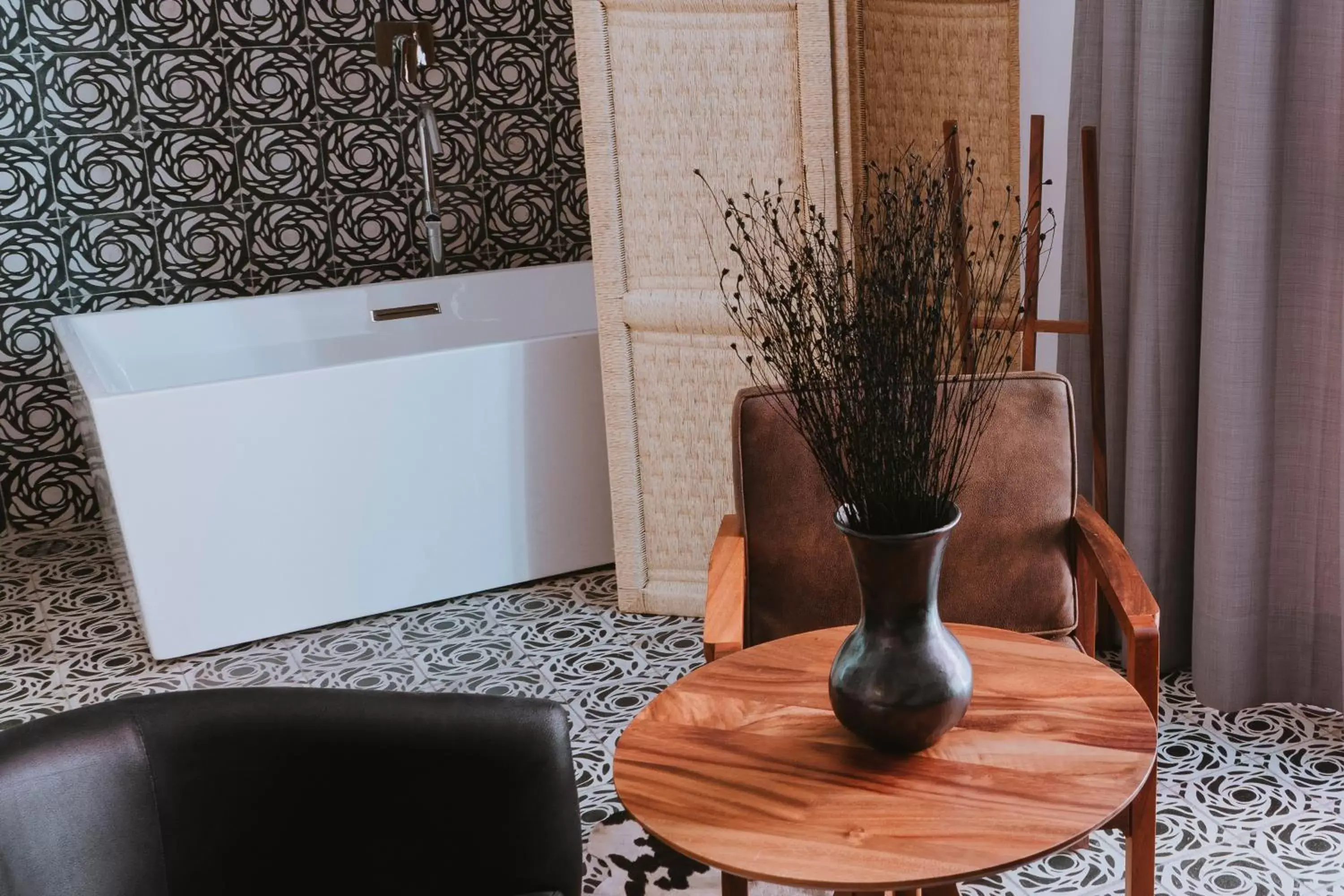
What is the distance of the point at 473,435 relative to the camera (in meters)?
3.22

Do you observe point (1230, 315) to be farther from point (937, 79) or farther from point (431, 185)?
point (431, 185)

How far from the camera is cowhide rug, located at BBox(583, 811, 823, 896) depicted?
81.1 inches

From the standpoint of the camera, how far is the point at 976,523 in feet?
6.47

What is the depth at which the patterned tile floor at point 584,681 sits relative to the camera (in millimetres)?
2055

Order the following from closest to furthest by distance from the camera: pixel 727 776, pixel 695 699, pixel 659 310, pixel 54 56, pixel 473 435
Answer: pixel 727 776 < pixel 695 699 < pixel 659 310 < pixel 473 435 < pixel 54 56

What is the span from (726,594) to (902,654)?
54cm

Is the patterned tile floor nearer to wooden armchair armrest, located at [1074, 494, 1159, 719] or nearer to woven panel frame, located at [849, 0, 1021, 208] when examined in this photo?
wooden armchair armrest, located at [1074, 494, 1159, 719]

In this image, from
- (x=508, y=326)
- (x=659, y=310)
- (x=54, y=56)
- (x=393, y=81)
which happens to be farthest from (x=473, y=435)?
(x=54, y=56)

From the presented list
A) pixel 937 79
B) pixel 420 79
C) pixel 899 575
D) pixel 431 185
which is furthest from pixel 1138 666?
pixel 420 79

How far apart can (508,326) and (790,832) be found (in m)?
3.33

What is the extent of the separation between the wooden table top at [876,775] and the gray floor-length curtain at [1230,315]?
100 centimetres

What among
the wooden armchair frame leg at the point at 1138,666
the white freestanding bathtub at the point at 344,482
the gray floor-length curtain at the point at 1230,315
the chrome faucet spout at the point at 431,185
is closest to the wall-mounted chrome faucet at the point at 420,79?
the chrome faucet spout at the point at 431,185

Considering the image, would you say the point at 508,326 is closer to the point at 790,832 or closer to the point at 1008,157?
the point at 1008,157

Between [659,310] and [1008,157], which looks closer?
[1008,157]
